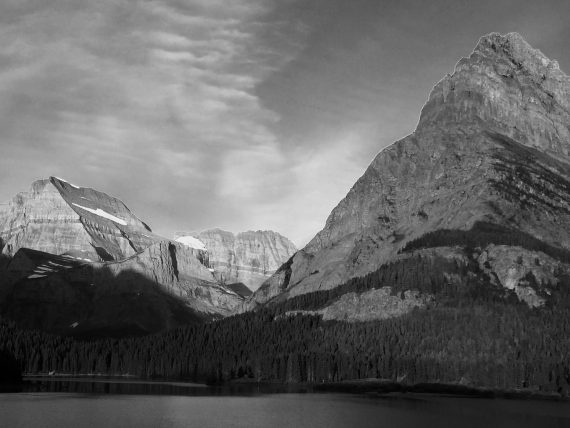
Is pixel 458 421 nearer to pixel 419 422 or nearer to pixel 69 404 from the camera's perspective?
pixel 419 422

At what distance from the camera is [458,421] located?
566 ft

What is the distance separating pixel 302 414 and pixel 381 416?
18554mm

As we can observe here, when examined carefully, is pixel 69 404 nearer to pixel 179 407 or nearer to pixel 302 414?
pixel 179 407

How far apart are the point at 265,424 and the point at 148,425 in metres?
23.8

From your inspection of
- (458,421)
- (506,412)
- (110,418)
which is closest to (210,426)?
(110,418)

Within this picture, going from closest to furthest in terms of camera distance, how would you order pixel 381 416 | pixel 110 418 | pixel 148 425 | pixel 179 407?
pixel 148 425
pixel 110 418
pixel 381 416
pixel 179 407

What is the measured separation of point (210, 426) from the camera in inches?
6009

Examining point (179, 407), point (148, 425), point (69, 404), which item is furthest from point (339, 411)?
point (69, 404)

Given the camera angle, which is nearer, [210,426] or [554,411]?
[210,426]

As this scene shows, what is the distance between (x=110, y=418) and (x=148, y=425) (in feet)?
50.7

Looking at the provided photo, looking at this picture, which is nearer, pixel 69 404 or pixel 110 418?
pixel 110 418

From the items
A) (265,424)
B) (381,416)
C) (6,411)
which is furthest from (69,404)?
(381,416)

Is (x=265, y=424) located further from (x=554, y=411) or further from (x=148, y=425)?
(x=554, y=411)

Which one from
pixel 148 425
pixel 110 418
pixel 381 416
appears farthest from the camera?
pixel 381 416
